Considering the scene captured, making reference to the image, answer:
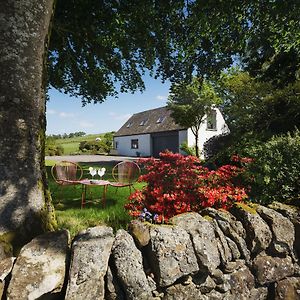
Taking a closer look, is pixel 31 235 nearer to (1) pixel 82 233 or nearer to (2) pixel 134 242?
(1) pixel 82 233

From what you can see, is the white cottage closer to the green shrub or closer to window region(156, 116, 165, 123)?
window region(156, 116, 165, 123)

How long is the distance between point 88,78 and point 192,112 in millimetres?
15892

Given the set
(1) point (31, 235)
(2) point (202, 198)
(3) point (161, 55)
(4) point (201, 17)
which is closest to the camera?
(1) point (31, 235)

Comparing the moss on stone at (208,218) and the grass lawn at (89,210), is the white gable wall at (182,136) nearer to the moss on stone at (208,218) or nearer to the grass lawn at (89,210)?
Answer: the grass lawn at (89,210)

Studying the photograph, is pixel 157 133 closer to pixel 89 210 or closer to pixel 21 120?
pixel 89 210

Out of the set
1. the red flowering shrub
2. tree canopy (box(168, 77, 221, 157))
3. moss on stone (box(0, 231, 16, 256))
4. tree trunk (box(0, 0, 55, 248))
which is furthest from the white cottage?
moss on stone (box(0, 231, 16, 256))

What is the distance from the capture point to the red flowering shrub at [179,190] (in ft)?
15.4

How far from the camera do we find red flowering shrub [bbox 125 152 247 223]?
4684 mm

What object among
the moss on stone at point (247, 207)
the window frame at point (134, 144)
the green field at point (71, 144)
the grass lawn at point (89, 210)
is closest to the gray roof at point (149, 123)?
the window frame at point (134, 144)

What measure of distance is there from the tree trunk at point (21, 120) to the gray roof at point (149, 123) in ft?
99.3

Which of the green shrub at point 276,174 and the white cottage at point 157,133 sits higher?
the white cottage at point 157,133

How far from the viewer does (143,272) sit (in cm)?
327

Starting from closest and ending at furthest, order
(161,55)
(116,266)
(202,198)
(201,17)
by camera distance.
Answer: (116,266)
(202,198)
(201,17)
(161,55)

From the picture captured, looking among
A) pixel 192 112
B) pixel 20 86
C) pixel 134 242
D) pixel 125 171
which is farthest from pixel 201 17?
pixel 192 112
